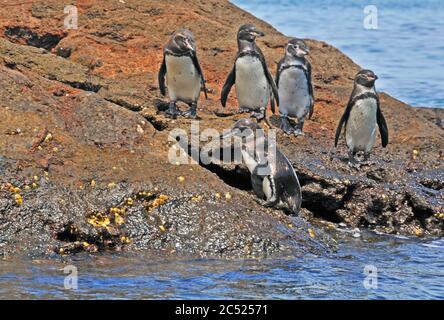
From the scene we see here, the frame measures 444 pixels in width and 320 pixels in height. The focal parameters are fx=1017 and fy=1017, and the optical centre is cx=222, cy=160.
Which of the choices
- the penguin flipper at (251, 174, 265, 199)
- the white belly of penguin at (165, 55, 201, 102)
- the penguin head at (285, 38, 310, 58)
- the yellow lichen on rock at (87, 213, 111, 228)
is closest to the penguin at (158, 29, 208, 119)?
the white belly of penguin at (165, 55, 201, 102)

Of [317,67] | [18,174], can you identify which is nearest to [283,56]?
[317,67]

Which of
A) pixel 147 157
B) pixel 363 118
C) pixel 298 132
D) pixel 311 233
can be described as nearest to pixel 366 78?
pixel 363 118

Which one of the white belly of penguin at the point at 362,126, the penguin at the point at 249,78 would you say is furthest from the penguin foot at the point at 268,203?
the penguin at the point at 249,78

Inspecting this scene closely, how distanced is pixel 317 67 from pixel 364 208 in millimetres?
3900

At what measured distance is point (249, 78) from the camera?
1298 cm

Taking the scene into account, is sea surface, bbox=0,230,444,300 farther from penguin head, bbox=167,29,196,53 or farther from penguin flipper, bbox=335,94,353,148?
penguin head, bbox=167,29,196,53

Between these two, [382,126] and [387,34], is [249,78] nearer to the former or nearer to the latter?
[382,126]

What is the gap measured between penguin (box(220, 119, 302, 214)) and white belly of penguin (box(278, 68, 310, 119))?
2.04 metres

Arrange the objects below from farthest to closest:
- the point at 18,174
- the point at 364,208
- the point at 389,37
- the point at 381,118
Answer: the point at 389,37
the point at 381,118
the point at 364,208
the point at 18,174

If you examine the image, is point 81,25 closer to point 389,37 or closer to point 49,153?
point 49,153

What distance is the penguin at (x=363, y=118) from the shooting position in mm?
12516

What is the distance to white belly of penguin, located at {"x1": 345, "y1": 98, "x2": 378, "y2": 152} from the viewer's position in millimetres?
12508

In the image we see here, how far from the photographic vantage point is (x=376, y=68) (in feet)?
79.0

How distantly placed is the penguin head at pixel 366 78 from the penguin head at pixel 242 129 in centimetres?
207
